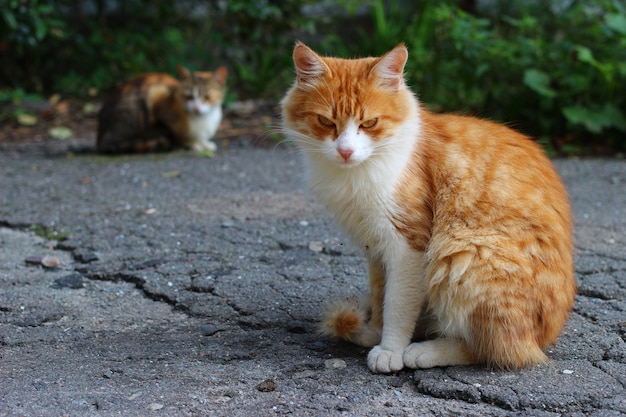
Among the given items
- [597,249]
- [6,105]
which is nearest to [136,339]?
[597,249]

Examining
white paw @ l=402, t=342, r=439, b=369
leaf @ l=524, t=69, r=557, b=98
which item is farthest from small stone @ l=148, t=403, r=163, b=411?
leaf @ l=524, t=69, r=557, b=98

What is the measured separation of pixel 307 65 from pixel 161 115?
416cm

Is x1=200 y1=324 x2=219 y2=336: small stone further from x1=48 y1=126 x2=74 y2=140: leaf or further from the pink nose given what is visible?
x1=48 y1=126 x2=74 y2=140: leaf

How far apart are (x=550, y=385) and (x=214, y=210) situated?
2806 millimetres

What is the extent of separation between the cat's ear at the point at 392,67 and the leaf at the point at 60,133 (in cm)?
543

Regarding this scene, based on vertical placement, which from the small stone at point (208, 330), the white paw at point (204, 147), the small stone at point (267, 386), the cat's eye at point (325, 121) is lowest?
the white paw at point (204, 147)

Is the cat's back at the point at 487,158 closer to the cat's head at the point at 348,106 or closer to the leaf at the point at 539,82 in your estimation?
the cat's head at the point at 348,106

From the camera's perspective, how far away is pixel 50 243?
14.4 feet

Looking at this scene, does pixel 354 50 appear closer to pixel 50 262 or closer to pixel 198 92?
pixel 198 92

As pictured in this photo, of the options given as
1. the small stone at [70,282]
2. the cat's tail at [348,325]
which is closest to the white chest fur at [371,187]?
the cat's tail at [348,325]

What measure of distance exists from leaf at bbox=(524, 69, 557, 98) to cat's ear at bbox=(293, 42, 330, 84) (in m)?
4.03

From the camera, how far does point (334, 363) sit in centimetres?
296

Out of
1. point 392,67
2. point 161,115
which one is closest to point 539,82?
point 161,115

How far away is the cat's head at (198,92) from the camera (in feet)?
22.3
